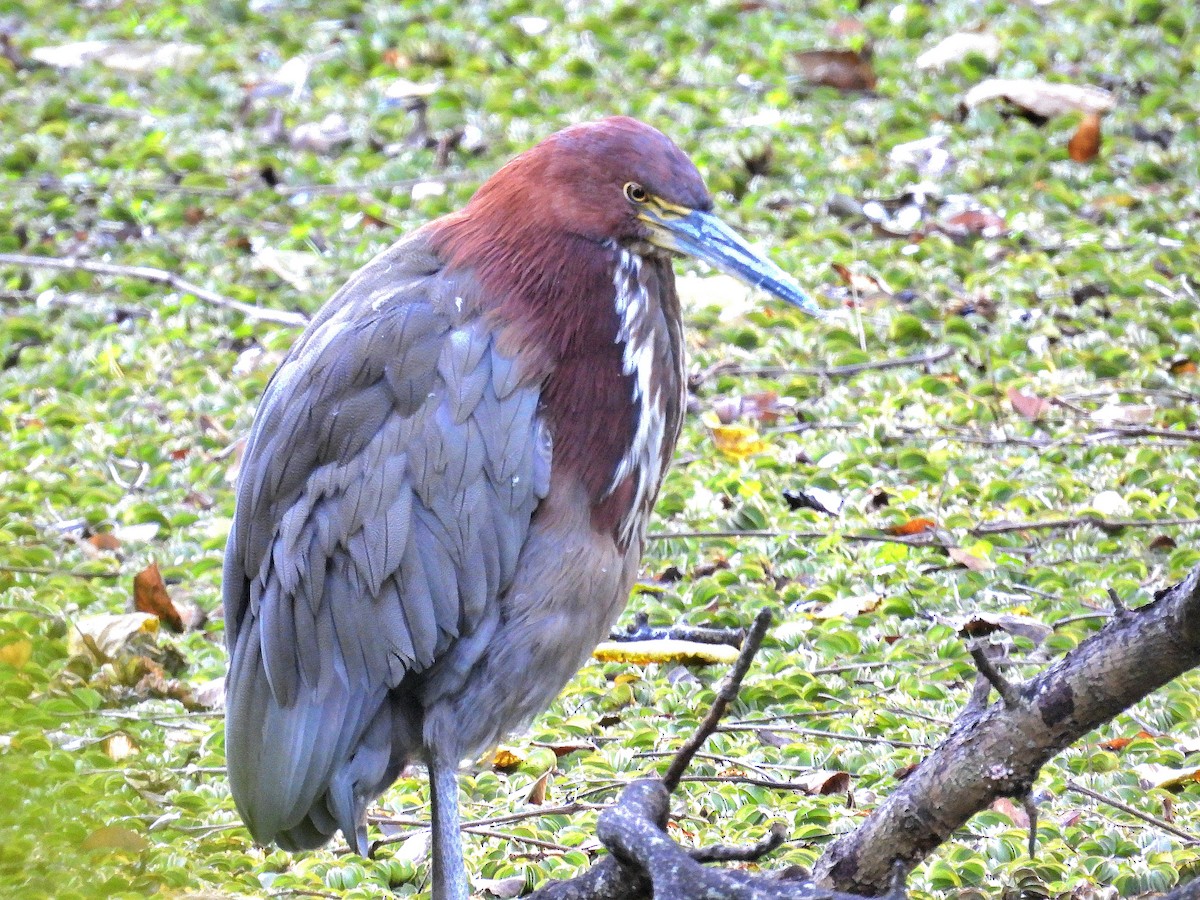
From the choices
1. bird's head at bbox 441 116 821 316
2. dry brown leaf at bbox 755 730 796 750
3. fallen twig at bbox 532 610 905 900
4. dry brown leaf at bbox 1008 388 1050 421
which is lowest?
dry brown leaf at bbox 755 730 796 750

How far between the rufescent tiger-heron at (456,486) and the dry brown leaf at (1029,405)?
1977mm

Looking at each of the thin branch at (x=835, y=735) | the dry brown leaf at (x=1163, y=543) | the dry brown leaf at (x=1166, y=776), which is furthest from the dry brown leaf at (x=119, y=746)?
the dry brown leaf at (x=1163, y=543)

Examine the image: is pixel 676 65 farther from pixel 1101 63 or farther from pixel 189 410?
pixel 189 410

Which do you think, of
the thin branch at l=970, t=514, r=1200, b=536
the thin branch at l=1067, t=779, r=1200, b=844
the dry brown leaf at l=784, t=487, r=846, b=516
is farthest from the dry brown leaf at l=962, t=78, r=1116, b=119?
the thin branch at l=1067, t=779, r=1200, b=844

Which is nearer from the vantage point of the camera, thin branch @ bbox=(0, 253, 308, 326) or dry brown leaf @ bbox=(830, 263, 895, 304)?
dry brown leaf @ bbox=(830, 263, 895, 304)

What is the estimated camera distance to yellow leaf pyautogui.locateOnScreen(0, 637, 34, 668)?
369 centimetres

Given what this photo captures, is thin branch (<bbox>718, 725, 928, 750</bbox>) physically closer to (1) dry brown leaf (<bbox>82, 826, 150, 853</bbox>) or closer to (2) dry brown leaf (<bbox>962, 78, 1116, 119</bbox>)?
(1) dry brown leaf (<bbox>82, 826, 150, 853</bbox>)

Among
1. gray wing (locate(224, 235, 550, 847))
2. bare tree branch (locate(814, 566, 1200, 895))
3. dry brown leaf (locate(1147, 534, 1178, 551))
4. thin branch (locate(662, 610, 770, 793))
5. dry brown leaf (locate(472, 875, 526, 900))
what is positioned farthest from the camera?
dry brown leaf (locate(1147, 534, 1178, 551))

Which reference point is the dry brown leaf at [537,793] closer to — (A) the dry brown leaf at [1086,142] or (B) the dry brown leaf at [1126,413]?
(B) the dry brown leaf at [1126,413]

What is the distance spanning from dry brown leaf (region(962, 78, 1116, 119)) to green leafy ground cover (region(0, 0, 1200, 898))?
0.07 meters

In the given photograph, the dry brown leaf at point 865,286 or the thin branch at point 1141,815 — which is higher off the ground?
the dry brown leaf at point 865,286

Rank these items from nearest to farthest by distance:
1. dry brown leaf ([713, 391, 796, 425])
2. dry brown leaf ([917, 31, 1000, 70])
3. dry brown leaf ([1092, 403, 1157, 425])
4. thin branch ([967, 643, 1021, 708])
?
1. thin branch ([967, 643, 1021, 708])
2. dry brown leaf ([1092, 403, 1157, 425])
3. dry brown leaf ([713, 391, 796, 425])
4. dry brown leaf ([917, 31, 1000, 70])

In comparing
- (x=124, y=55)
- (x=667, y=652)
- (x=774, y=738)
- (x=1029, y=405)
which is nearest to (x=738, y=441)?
(x=1029, y=405)

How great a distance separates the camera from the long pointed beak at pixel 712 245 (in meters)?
3.23
